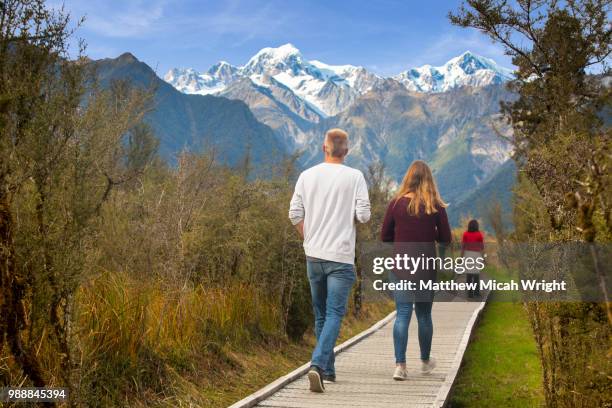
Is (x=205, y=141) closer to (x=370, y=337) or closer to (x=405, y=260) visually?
(x=370, y=337)

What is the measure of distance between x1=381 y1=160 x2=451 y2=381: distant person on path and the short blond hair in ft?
2.62

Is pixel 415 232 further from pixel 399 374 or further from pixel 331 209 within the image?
pixel 399 374

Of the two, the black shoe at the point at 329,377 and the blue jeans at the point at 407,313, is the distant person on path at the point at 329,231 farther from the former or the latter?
the blue jeans at the point at 407,313

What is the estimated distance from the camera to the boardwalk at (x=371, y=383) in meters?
6.11

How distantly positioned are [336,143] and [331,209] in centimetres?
62

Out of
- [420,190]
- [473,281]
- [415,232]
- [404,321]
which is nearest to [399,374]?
[404,321]

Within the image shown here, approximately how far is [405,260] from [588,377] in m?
2.11

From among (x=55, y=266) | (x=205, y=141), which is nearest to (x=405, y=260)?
(x=55, y=266)

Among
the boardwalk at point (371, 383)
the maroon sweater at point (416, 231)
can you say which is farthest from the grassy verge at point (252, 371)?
the maroon sweater at point (416, 231)

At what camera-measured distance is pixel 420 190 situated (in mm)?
7020

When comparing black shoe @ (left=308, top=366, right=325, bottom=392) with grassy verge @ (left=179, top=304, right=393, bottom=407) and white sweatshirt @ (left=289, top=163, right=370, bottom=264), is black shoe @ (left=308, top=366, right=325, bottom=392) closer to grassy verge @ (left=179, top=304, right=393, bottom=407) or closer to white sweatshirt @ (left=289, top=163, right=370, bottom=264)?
grassy verge @ (left=179, top=304, right=393, bottom=407)

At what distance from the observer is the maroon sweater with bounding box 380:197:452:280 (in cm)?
682

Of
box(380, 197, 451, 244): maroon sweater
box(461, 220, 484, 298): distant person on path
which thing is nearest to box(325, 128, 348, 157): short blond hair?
box(380, 197, 451, 244): maroon sweater

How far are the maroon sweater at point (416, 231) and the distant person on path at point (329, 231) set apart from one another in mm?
767
